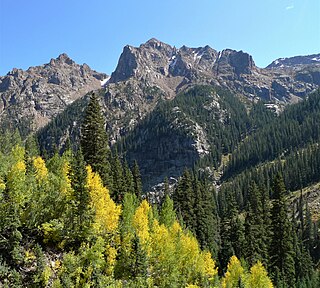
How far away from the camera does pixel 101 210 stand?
39.8 meters

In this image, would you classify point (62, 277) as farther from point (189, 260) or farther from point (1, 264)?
point (189, 260)

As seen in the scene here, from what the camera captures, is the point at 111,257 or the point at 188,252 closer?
the point at 111,257

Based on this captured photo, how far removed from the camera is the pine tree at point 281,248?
223 ft

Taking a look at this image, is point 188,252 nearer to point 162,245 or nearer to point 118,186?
point 162,245

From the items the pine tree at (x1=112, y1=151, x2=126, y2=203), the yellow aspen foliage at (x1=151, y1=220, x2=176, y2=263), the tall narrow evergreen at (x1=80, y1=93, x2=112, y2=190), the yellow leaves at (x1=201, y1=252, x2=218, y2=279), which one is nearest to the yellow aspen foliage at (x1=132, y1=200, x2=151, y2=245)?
the yellow aspen foliage at (x1=151, y1=220, x2=176, y2=263)

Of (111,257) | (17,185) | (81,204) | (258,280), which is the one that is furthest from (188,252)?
(17,185)

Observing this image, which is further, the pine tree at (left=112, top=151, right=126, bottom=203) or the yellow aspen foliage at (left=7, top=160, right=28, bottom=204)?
the pine tree at (left=112, top=151, right=126, bottom=203)

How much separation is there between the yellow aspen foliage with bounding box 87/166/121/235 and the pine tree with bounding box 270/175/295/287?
41.2 m

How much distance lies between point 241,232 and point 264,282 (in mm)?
19924

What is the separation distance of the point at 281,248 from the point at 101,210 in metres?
45.2

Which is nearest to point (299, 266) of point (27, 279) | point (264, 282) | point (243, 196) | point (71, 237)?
point (264, 282)

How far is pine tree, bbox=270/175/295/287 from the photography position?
6794 cm

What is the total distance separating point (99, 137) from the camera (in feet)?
188

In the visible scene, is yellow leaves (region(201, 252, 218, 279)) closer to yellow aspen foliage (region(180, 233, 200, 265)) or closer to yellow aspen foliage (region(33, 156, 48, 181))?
yellow aspen foliage (region(180, 233, 200, 265))
